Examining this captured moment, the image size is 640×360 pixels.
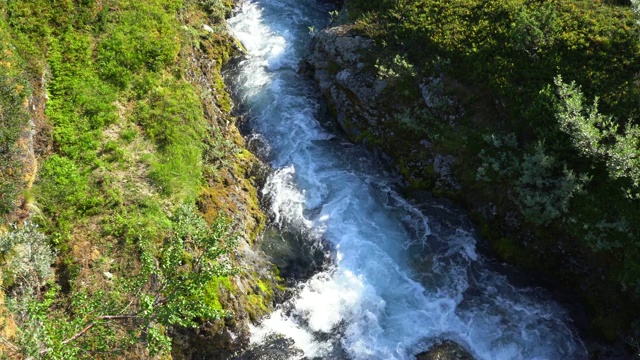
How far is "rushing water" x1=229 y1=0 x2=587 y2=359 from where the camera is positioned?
16469 mm

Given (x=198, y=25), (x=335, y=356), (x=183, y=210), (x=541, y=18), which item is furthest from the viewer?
(x=198, y=25)

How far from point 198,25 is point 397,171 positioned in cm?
1437

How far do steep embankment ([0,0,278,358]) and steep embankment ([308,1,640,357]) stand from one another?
7.82 meters

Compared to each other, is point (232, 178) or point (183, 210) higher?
point (183, 210)

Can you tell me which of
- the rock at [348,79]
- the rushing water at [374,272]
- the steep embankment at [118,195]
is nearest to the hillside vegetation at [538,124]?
the rock at [348,79]

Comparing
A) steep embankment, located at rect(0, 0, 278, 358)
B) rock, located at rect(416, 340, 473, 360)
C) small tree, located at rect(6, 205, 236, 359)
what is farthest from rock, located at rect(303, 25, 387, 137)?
small tree, located at rect(6, 205, 236, 359)

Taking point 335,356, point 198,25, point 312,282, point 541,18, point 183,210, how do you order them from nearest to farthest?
point 183,210, point 335,356, point 312,282, point 541,18, point 198,25

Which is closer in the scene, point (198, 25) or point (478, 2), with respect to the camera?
point (478, 2)

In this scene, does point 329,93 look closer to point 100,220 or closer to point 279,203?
point 279,203

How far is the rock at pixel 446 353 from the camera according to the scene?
52.4ft

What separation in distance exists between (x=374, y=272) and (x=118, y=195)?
10.3m

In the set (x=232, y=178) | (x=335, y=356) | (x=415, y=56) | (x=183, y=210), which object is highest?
(x=415, y=56)

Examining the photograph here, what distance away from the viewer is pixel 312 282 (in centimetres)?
1792

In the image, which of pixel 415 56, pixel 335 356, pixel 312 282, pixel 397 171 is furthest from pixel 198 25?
pixel 335 356
